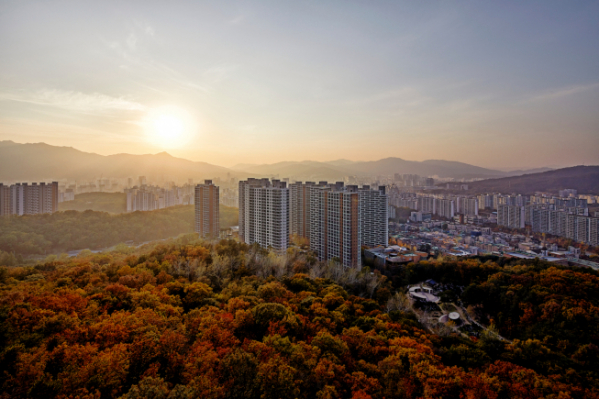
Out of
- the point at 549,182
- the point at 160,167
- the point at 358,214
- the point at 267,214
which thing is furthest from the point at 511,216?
the point at 160,167

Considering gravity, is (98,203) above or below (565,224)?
above

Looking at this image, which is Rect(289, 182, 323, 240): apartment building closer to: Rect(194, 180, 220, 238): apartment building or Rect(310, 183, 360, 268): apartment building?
Rect(310, 183, 360, 268): apartment building

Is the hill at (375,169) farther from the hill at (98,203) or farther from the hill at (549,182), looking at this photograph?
the hill at (98,203)

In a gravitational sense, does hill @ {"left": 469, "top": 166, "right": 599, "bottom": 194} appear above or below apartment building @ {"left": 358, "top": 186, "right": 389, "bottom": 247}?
above

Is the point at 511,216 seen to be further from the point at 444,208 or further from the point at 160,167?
the point at 160,167

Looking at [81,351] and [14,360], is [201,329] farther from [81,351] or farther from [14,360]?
[14,360]

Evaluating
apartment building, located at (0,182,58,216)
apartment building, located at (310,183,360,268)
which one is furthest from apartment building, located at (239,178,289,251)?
apartment building, located at (0,182,58,216)

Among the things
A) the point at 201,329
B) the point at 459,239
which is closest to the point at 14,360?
the point at 201,329
